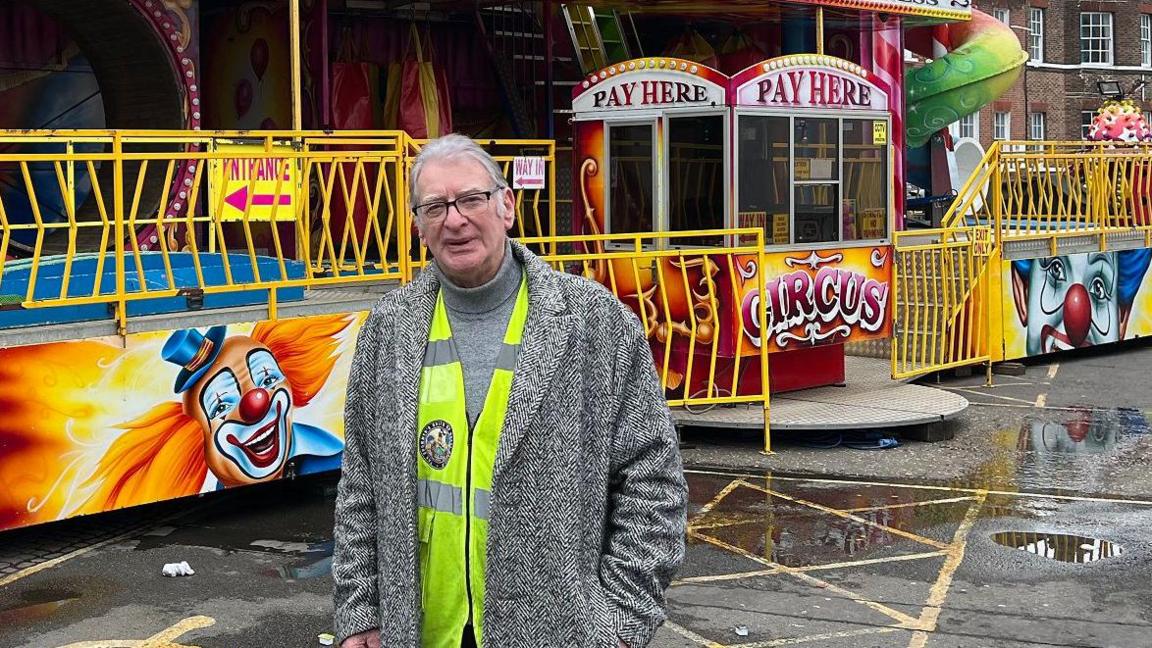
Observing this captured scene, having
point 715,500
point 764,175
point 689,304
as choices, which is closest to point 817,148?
point 764,175

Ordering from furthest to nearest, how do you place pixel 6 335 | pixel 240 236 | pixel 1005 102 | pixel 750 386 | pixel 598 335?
pixel 1005 102 < pixel 240 236 < pixel 750 386 < pixel 6 335 < pixel 598 335

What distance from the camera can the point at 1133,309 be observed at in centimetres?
1742

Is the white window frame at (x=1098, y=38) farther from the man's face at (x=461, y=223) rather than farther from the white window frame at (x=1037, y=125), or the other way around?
the man's face at (x=461, y=223)

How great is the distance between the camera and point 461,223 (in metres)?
3.50

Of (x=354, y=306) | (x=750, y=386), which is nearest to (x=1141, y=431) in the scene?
(x=750, y=386)

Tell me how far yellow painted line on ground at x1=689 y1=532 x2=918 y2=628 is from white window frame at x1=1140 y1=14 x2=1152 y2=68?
1844 inches

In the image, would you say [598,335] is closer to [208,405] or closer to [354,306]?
[208,405]

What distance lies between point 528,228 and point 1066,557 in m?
9.62

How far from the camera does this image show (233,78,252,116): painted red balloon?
614 inches

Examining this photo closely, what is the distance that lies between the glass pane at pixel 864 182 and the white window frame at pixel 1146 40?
4167 cm

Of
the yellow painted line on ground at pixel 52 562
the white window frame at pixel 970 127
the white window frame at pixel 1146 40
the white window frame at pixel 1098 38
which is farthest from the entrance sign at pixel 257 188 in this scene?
the white window frame at pixel 1146 40

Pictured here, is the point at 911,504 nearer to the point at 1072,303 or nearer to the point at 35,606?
the point at 35,606

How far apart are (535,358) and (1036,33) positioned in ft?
158

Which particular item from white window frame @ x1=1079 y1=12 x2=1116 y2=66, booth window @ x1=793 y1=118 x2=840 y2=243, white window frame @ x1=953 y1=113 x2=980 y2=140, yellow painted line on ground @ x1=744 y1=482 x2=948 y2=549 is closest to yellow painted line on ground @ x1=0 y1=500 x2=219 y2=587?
yellow painted line on ground @ x1=744 y1=482 x2=948 y2=549
